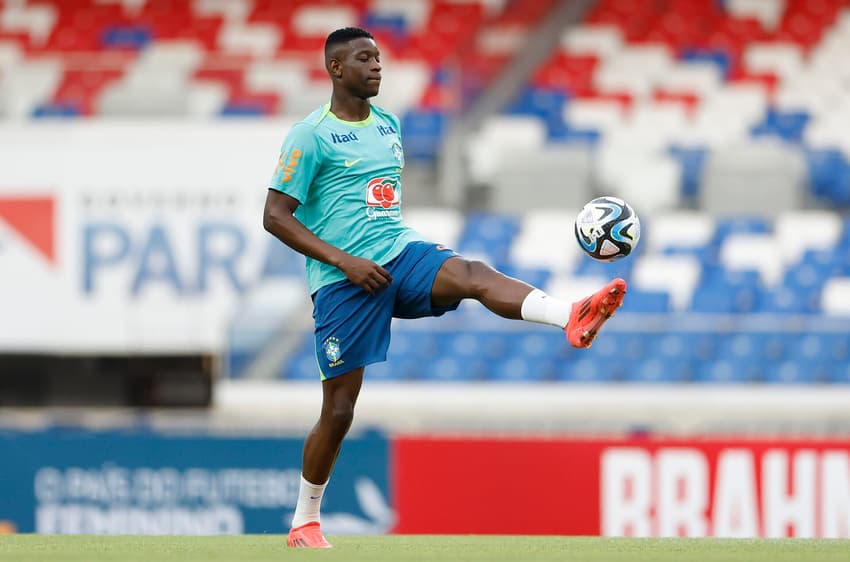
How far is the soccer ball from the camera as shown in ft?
21.7

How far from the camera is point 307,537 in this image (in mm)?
7000

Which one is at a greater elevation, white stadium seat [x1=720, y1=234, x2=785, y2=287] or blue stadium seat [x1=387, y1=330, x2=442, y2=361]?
white stadium seat [x1=720, y1=234, x2=785, y2=287]

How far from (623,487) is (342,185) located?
4.86 meters

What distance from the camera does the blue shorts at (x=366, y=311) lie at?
6707 millimetres

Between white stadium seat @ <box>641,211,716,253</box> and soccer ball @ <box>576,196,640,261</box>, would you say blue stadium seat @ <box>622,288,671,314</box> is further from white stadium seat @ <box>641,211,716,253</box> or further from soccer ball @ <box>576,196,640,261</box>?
soccer ball @ <box>576,196,640,261</box>

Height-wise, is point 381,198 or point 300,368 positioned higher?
point 381,198

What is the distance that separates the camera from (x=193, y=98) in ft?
50.0

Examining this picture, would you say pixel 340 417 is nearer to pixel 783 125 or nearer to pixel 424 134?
pixel 424 134

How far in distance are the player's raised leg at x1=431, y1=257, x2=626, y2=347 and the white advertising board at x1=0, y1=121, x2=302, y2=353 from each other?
338 inches

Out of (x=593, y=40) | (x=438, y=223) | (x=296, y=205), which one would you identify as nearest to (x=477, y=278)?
(x=296, y=205)

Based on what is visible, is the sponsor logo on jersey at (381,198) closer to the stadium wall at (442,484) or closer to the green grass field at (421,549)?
the green grass field at (421,549)

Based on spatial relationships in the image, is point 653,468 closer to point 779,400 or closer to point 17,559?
point 779,400

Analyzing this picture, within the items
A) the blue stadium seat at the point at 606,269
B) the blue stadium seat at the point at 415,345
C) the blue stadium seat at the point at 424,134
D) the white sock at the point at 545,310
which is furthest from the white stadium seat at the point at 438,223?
the white sock at the point at 545,310

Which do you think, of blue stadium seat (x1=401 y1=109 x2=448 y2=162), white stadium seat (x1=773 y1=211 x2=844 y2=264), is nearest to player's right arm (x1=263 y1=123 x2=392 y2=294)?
blue stadium seat (x1=401 y1=109 x2=448 y2=162)
